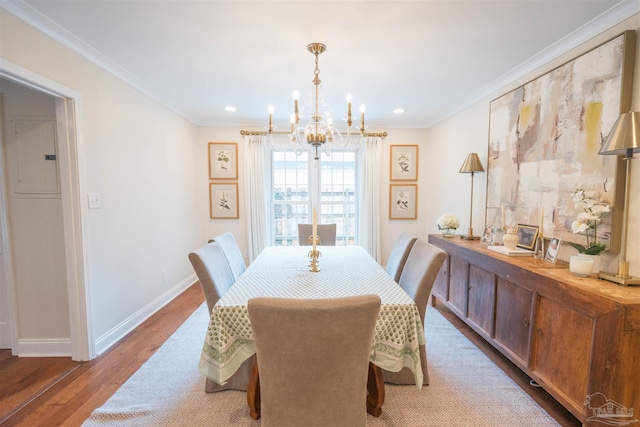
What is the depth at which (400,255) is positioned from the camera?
245 cm

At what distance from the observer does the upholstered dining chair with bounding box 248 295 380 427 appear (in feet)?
3.49

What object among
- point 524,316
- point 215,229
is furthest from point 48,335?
point 524,316

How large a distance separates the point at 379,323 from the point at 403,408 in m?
0.71

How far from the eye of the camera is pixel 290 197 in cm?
462

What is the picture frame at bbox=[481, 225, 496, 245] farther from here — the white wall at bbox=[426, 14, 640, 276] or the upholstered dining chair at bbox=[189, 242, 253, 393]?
the upholstered dining chair at bbox=[189, 242, 253, 393]

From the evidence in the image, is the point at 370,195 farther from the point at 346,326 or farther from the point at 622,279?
the point at 346,326

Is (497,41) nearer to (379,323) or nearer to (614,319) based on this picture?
(614,319)

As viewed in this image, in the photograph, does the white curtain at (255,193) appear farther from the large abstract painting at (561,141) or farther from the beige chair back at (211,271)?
the large abstract painting at (561,141)

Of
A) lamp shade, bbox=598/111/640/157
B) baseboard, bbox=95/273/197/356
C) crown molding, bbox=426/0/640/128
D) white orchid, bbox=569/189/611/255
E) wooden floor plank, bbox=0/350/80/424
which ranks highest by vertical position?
crown molding, bbox=426/0/640/128

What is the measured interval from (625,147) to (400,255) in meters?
1.49

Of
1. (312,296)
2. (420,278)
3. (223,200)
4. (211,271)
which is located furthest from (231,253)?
(223,200)

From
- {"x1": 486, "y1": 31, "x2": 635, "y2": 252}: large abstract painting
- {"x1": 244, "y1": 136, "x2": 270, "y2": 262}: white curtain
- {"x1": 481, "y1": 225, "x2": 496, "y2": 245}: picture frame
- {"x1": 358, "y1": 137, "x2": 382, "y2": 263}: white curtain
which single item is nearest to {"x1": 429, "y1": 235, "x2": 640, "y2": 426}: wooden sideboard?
{"x1": 481, "y1": 225, "x2": 496, "y2": 245}: picture frame

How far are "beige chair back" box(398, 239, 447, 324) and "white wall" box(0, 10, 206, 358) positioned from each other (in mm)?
2471

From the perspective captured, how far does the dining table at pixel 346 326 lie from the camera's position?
1.51 m
